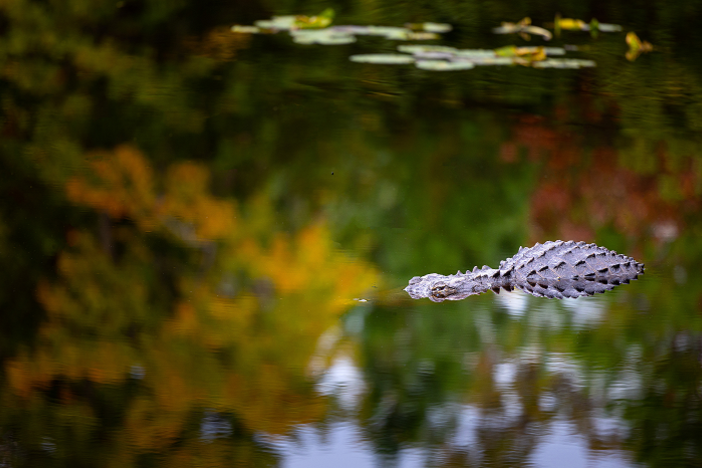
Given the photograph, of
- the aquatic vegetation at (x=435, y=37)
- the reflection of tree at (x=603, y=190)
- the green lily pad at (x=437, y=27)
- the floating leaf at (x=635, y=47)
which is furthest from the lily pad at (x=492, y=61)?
the reflection of tree at (x=603, y=190)

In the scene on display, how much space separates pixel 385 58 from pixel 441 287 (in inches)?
163

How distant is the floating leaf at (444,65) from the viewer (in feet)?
21.1

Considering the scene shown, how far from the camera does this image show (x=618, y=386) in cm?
225

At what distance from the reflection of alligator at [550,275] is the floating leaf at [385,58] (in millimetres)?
3747

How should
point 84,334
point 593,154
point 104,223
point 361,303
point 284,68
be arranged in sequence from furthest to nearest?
1. point 284,68
2. point 593,154
3. point 104,223
4. point 361,303
5. point 84,334

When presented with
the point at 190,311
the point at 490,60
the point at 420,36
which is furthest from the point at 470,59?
the point at 190,311

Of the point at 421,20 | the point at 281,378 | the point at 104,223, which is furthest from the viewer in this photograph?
the point at 421,20

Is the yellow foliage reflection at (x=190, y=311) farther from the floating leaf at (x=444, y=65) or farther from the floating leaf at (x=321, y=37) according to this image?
the floating leaf at (x=321, y=37)

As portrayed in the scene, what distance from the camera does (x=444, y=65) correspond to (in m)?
6.47

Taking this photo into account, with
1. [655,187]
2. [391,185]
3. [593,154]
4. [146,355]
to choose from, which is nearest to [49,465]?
[146,355]

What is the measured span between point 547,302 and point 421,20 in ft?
20.1

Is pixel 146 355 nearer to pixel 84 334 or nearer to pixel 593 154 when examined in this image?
pixel 84 334

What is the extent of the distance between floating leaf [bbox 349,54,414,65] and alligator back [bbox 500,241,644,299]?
148 inches

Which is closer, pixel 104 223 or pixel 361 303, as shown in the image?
pixel 361 303
